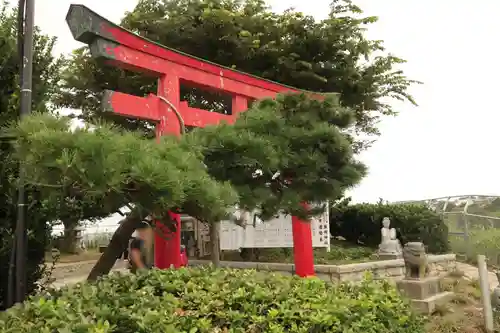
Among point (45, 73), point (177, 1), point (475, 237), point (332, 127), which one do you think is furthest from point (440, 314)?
point (177, 1)

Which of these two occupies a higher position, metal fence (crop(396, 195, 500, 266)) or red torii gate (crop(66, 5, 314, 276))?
red torii gate (crop(66, 5, 314, 276))

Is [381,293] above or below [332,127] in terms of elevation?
below

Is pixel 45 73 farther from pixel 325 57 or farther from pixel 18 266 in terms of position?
pixel 325 57

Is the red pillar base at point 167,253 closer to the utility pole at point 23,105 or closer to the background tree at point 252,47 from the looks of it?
the utility pole at point 23,105

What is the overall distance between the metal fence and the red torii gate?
29.7 feet

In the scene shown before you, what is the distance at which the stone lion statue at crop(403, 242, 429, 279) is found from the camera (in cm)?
702

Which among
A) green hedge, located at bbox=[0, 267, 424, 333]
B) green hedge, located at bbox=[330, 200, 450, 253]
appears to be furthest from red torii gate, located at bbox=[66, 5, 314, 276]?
green hedge, located at bbox=[330, 200, 450, 253]

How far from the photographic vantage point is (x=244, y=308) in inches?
103

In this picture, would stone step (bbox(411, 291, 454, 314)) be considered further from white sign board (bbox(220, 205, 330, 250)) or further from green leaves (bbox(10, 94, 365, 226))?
green leaves (bbox(10, 94, 365, 226))

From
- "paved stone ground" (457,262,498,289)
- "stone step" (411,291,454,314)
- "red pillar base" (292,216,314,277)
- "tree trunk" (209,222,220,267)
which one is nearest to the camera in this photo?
"tree trunk" (209,222,220,267)

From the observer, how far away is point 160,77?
5258mm

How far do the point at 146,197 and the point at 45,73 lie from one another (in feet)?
8.84

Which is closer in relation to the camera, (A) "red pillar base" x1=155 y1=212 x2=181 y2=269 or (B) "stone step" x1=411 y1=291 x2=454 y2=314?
(A) "red pillar base" x1=155 y1=212 x2=181 y2=269

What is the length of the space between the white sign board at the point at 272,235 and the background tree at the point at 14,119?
201 inches
